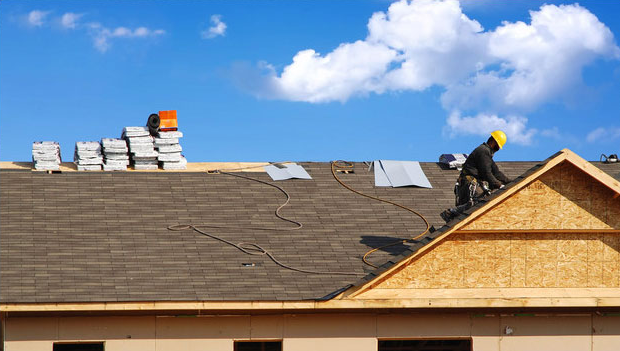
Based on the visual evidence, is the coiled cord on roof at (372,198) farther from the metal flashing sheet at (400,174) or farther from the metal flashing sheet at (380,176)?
the metal flashing sheet at (400,174)

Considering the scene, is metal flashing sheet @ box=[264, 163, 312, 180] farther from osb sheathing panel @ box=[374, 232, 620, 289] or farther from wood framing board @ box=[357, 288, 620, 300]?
wood framing board @ box=[357, 288, 620, 300]

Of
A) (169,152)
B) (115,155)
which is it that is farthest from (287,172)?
(115,155)

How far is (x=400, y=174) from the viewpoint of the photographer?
23406 mm

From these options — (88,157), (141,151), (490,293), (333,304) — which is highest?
(141,151)

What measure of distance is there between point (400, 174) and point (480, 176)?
526cm

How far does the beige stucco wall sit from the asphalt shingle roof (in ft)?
2.09

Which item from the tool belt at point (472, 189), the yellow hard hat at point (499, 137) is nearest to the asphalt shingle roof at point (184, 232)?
the tool belt at point (472, 189)

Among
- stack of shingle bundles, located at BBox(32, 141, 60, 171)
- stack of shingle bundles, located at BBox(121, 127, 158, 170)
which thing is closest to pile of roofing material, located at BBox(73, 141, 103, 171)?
stack of shingle bundles, located at BBox(32, 141, 60, 171)

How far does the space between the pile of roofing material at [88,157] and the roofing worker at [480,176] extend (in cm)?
939

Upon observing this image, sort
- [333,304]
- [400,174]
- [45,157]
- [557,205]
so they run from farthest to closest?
1. [400,174]
2. [45,157]
3. [557,205]
4. [333,304]

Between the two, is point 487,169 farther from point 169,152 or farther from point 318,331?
point 169,152

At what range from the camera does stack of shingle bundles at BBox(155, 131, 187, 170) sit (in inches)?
899

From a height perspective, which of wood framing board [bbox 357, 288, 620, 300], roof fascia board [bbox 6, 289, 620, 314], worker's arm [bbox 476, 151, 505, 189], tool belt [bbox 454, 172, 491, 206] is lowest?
roof fascia board [bbox 6, 289, 620, 314]

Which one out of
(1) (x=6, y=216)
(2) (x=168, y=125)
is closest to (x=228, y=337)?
(1) (x=6, y=216)
